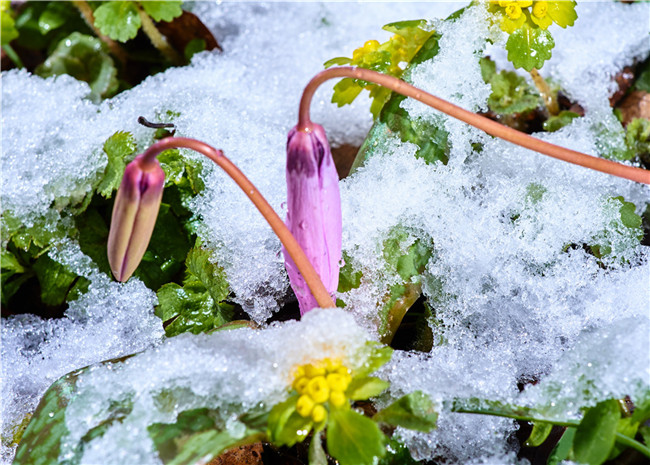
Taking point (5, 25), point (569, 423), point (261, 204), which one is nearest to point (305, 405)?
point (261, 204)

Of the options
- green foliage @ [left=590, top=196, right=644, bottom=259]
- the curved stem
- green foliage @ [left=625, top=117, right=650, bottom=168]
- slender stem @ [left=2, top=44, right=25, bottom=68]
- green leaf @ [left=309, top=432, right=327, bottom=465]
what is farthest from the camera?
slender stem @ [left=2, top=44, right=25, bottom=68]

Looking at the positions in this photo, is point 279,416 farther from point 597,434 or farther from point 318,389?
point 597,434

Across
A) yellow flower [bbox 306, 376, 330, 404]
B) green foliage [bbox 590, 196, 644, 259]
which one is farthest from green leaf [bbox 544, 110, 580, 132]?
yellow flower [bbox 306, 376, 330, 404]

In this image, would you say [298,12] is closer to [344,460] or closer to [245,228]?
[245,228]

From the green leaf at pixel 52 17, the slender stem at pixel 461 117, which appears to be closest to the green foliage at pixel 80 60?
the green leaf at pixel 52 17

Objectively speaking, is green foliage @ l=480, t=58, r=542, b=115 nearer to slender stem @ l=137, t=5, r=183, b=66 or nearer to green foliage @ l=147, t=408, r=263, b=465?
slender stem @ l=137, t=5, r=183, b=66

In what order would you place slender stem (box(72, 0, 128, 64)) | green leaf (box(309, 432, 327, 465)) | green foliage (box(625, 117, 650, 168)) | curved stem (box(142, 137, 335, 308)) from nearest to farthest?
1. curved stem (box(142, 137, 335, 308))
2. green leaf (box(309, 432, 327, 465))
3. green foliage (box(625, 117, 650, 168))
4. slender stem (box(72, 0, 128, 64))

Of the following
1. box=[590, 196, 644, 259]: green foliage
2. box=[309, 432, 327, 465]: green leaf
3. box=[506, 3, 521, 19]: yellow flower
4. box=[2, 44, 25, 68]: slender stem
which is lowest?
box=[309, 432, 327, 465]: green leaf

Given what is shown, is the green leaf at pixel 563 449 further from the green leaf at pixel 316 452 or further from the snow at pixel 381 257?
the green leaf at pixel 316 452
